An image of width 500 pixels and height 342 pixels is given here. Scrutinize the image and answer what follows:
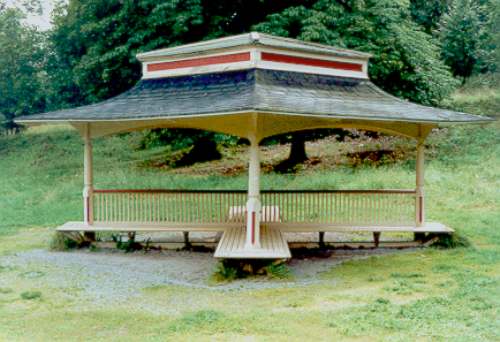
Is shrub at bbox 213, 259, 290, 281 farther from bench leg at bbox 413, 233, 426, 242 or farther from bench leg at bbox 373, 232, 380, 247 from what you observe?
bench leg at bbox 413, 233, 426, 242

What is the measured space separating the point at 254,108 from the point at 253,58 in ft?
6.52

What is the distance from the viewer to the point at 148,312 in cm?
788

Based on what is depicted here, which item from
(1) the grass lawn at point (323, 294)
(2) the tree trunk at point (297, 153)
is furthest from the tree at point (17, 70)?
(2) the tree trunk at point (297, 153)

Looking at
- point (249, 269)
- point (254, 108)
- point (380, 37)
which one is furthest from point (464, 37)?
point (249, 269)

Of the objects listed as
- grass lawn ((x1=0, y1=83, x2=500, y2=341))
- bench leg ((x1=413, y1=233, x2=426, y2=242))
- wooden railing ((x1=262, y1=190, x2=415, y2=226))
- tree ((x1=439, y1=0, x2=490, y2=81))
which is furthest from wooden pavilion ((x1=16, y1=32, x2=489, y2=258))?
tree ((x1=439, y1=0, x2=490, y2=81))

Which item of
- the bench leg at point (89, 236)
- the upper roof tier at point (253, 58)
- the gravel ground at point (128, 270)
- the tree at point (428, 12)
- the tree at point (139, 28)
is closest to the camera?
the gravel ground at point (128, 270)

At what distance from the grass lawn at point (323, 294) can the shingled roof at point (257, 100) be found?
2.79m

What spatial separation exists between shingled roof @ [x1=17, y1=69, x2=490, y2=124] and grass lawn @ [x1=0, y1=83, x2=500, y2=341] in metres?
2.79

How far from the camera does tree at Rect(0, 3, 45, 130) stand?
103 feet

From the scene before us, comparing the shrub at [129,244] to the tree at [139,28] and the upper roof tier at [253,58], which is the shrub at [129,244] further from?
the tree at [139,28]

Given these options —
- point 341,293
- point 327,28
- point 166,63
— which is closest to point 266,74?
point 166,63

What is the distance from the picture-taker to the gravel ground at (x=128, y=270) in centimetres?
937

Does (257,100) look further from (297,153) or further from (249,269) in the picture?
(297,153)

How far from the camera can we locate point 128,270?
1073 centimetres
